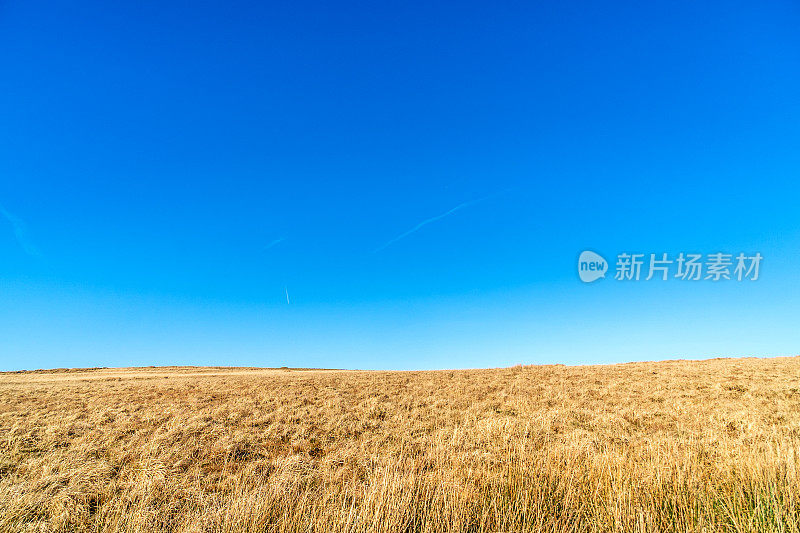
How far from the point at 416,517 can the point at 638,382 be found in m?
16.3

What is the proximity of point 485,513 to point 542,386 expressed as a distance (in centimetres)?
1387

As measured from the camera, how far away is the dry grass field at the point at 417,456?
4.00 metres

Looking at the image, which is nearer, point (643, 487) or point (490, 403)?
point (643, 487)

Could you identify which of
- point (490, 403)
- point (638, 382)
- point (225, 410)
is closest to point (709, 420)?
point (490, 403)

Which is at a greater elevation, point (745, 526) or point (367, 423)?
point (745, 526)

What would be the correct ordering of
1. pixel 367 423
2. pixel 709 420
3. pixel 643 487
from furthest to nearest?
1. pixel 367 423
2. pixel 709 420
3. pixel 643 487

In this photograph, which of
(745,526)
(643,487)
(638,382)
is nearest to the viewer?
(745,526)

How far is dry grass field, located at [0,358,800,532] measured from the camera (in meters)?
4.00

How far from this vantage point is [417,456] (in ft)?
23.2

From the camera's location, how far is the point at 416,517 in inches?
156

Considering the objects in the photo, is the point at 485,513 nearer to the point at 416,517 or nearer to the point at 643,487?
the point at 416,517

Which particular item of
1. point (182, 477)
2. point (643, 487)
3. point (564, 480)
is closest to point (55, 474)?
point (182, 477)

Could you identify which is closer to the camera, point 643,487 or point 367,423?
point 643,487

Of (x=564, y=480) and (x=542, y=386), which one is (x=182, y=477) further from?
(x=542, y=386)
